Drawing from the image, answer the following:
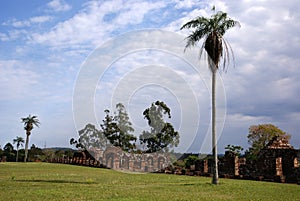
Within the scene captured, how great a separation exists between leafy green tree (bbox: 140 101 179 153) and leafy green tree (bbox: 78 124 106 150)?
10.7 meters

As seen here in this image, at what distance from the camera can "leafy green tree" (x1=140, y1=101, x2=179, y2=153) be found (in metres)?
38.7

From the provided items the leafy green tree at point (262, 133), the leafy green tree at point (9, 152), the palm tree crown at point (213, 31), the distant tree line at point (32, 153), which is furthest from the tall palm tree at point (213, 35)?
the leafy green tree at point (9, 152)

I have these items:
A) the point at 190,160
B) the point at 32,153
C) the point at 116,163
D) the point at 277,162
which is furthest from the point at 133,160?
the point at 32,153

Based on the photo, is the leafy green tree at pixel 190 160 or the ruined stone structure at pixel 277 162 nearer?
the ruined stone structure at pixel 277 162

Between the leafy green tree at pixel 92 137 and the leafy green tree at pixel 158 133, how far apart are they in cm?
1075

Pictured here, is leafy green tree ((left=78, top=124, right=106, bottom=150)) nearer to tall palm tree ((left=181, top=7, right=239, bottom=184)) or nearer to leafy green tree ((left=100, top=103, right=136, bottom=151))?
leafy green tree ((left=100, top=103, right=136, bottom=151))

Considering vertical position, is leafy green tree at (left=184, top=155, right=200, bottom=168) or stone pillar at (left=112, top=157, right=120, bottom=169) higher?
leafy green tree at (left=184, top=155, right=200, bottom=168)

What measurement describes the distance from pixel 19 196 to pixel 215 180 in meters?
9.23

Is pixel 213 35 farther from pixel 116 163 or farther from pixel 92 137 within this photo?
pixel 92 137

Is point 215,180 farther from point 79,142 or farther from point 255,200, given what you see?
point 79,142

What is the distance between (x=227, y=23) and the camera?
18109mm

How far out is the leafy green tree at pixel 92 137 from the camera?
49.2m

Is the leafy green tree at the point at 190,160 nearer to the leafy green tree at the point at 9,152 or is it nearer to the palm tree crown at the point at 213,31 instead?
→ the palm tree crown at the point at 213,31

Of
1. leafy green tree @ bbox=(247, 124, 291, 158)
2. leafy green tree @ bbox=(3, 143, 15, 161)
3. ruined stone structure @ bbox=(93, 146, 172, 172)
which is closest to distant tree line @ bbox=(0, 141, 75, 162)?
leafy green tree @ bbox=(3, 143, 15, 161)
